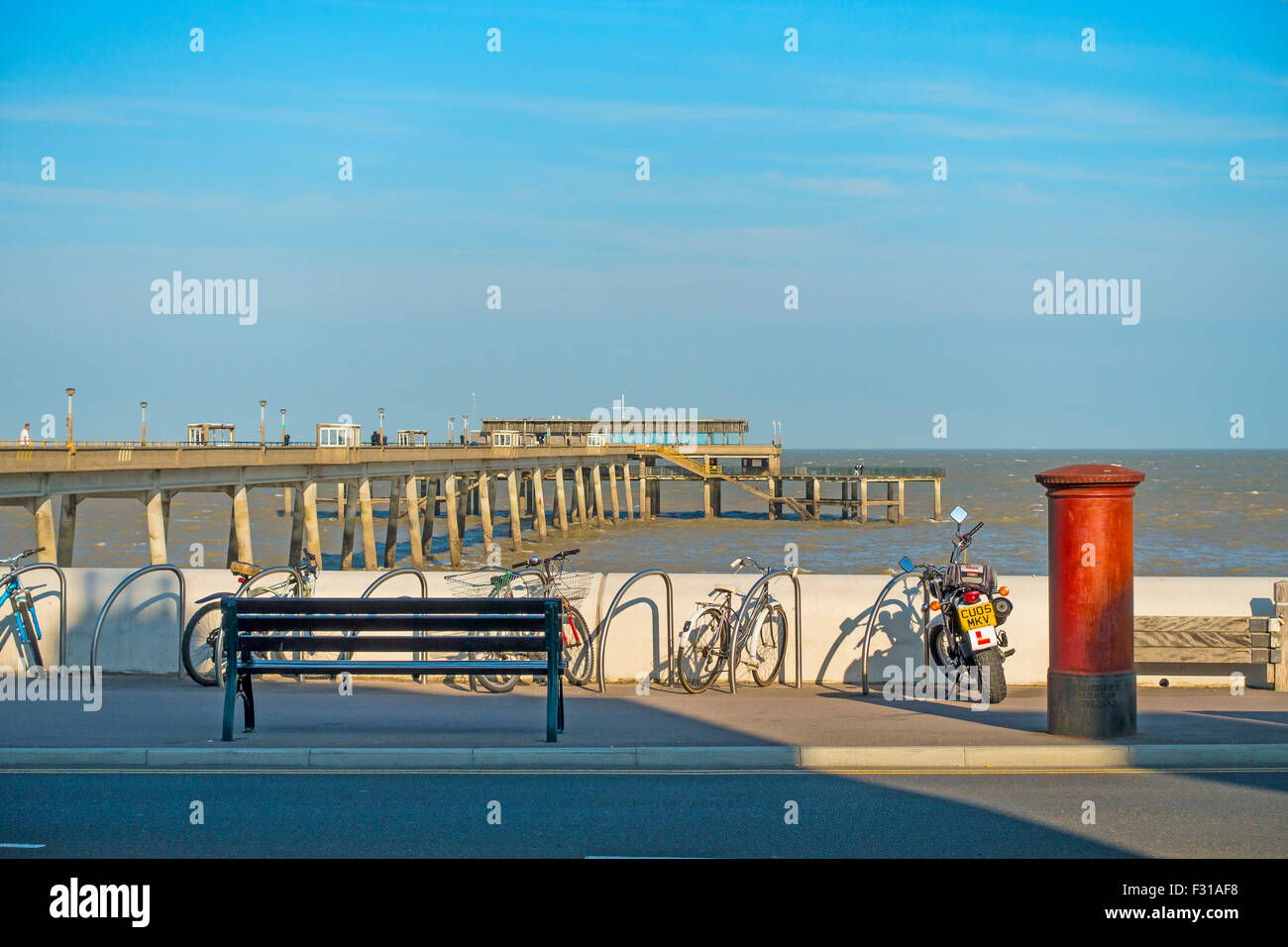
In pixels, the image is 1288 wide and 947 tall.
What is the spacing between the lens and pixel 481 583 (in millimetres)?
11312

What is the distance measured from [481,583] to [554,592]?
0.97 meters

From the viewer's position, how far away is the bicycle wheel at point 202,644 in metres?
10.3

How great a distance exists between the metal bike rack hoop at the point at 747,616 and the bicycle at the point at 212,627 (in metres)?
3.39

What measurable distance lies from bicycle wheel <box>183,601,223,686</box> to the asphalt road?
2.84 meters

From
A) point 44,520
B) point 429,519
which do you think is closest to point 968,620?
point 44,520

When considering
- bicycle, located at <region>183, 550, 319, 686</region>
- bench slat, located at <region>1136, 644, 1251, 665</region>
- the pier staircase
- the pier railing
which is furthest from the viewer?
the pier staircase

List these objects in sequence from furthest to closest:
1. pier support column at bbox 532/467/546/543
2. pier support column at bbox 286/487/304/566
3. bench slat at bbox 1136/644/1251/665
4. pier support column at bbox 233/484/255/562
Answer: pier support column at bbox 532/467/546/543
pier support column at bbox 286/487/304/566
pier support column at bbox 233/484/255/562
bench slat at bbox 1136/644/1251/665

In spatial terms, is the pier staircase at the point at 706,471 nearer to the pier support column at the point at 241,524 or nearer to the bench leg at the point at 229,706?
the pier support column at the point at 241,524

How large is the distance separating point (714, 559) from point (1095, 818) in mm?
43965

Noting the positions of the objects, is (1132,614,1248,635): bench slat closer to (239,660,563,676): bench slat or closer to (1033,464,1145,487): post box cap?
(1033,464,1145,487): post box cap

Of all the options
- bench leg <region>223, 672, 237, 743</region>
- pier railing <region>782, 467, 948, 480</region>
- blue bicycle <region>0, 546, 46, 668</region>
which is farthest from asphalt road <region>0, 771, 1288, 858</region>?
pier railing <region>782, 467, 948, 480</region>

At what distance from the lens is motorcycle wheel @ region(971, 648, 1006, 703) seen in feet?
31.1
